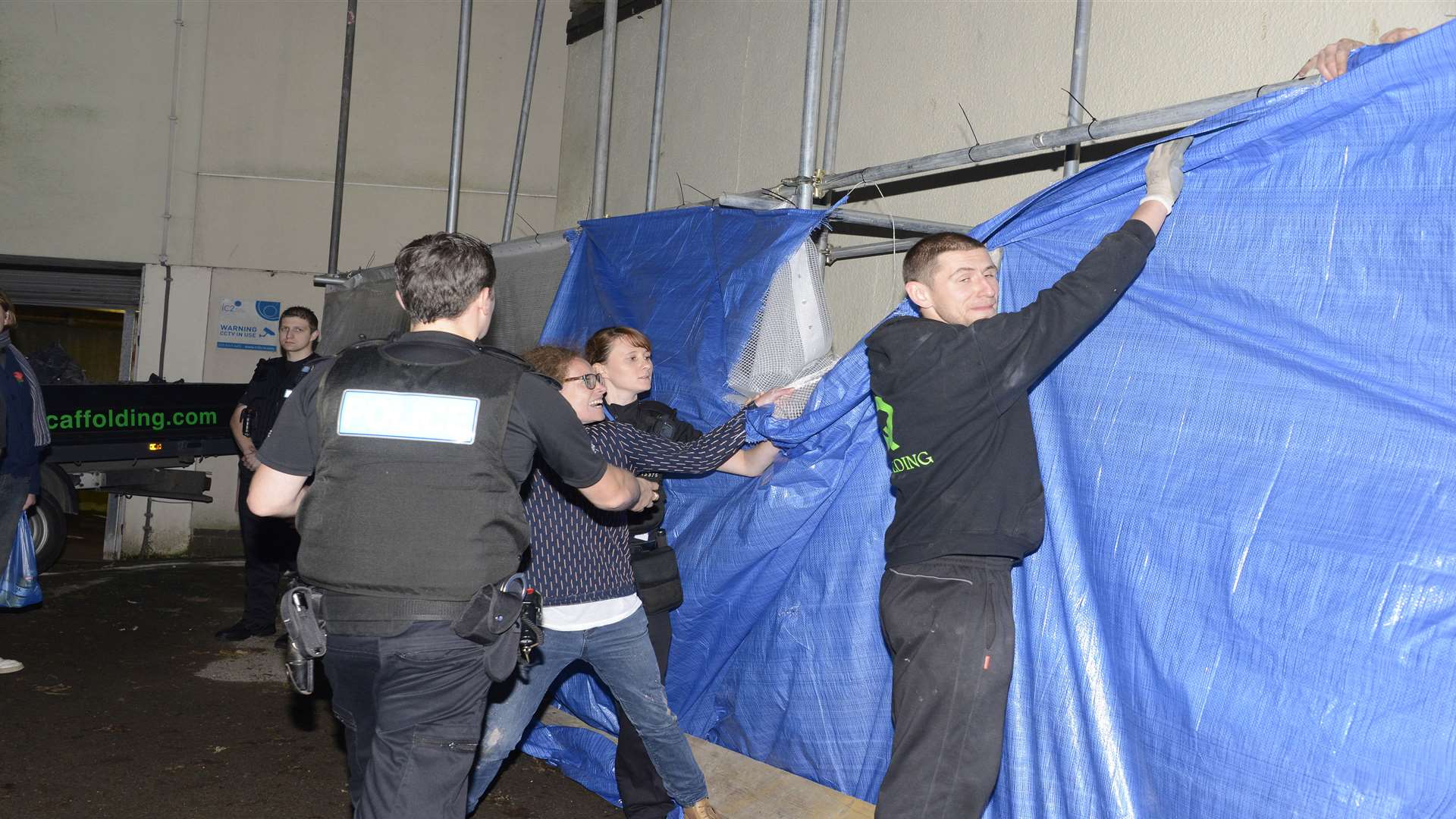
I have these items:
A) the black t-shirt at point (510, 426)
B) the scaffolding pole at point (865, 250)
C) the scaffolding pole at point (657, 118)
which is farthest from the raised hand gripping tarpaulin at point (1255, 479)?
the scaffolding pole at point (657, 118)

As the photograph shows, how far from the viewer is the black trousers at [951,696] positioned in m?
2.31

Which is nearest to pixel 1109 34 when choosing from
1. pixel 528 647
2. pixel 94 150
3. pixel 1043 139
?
pixel 1043 139

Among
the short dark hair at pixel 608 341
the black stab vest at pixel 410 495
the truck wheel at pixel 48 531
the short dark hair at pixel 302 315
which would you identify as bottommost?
the truck wheel at pixel 48 531

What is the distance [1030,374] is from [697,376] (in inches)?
64.0

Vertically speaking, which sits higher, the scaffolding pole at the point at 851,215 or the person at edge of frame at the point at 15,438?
the scaffolding pole at the point at 851,215

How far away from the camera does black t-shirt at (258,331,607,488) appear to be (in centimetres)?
240

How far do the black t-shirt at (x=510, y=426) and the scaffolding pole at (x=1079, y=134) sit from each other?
4.92ft

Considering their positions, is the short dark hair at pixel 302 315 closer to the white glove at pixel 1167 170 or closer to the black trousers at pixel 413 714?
the black trousers at pixel 413 714

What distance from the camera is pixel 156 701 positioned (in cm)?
498

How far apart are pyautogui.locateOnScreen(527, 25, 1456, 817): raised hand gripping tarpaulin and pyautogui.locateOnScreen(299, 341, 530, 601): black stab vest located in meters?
1.05

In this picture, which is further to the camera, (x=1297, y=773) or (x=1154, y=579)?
(x=1154, y=579)

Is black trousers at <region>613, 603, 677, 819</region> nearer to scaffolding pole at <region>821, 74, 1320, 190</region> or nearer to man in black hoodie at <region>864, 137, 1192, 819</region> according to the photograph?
man in black hoodie at <region>864, 137, 1192, 819</region>

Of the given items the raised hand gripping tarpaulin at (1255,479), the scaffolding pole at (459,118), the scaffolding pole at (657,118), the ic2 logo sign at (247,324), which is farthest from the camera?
the ic2 logo sign at (247,324)

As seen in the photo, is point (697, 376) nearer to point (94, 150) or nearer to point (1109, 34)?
point (1109, 34)
